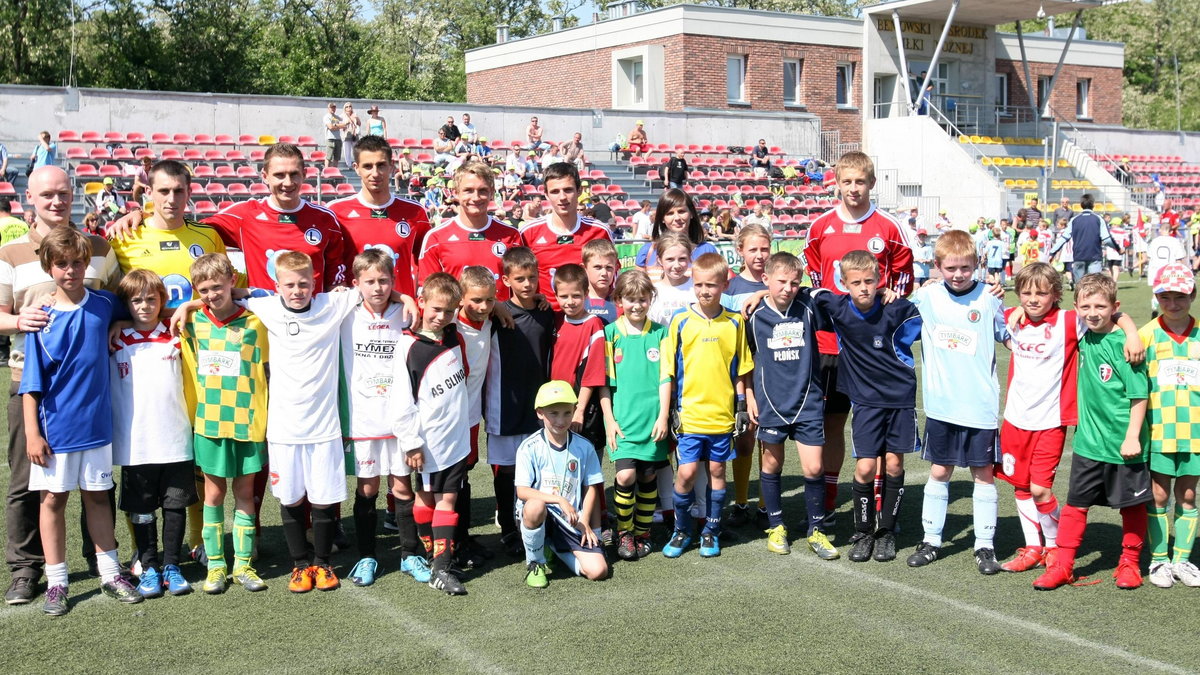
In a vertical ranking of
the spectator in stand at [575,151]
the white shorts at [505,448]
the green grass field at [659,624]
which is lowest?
the green grass field at [659,624]

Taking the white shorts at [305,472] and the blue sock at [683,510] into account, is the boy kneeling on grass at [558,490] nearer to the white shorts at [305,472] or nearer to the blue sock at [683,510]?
the blue sock at [683,510]

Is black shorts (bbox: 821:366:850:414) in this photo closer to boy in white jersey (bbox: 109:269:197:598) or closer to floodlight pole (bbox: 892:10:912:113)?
boy in white jersey (bbox: 109:269:197:598)

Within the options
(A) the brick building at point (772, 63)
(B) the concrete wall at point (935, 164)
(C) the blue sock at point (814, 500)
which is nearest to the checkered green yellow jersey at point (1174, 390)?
(C) the blue sock at point (814, 500)

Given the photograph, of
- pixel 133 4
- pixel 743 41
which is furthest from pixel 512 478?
pixel 133 4

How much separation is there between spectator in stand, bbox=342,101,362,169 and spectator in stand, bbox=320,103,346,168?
0.13m

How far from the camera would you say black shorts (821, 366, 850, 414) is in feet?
20.7

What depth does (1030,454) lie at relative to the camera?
5.73 m

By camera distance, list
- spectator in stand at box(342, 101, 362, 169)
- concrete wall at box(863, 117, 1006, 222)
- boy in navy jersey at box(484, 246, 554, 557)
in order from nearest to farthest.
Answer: boy in navy jersey at box(484, 246, 554, 557)
spectator in stand at box(342, 101, 362, 169)
concrete wall at box(863, 117, 1006, 222)

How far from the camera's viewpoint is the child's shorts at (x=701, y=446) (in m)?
6.04

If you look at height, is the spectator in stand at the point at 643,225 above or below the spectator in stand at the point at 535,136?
below

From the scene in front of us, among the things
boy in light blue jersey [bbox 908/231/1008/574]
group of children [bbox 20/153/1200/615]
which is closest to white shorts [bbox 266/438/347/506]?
group of children [bbox 20/153/1200/615]

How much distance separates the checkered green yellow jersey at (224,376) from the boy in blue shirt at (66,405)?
1.41 ft

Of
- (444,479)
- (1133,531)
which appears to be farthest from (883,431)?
(444,479)

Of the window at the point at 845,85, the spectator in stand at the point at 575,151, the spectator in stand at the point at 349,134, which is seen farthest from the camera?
the window at the point at 845,85
